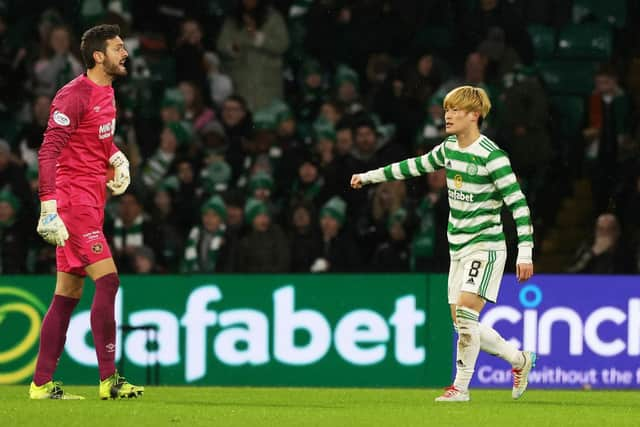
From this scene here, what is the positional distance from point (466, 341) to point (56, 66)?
8405mm

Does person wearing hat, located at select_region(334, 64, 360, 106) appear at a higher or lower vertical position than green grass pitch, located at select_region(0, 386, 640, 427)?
higher

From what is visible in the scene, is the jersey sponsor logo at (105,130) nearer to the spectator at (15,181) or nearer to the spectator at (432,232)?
the spectator at (432,232)

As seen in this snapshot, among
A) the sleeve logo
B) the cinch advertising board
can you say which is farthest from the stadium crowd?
the sleeve logo

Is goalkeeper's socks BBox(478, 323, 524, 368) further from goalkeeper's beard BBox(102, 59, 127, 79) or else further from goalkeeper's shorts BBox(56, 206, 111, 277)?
goalkeeper's beard BBox(102, 59, 127, 79)

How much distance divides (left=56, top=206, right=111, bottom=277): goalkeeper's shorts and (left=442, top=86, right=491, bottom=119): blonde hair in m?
2.25

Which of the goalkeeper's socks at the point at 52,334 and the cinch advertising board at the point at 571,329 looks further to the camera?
the cinch advertising board at the point at 571,329

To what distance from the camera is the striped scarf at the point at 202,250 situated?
14.6m

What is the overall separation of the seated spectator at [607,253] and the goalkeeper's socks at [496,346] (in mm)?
4334

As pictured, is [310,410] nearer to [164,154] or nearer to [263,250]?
[263,250]

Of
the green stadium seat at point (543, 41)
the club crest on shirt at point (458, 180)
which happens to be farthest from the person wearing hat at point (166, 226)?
the club crest on shirt at point (458, 180)

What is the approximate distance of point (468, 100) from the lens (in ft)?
31.2

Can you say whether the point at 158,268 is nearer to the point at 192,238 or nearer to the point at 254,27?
the point at 192,238

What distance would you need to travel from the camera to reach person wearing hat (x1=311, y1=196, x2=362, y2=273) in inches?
564

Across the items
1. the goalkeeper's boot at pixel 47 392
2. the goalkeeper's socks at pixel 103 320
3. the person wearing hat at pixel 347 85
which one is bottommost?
the goalkeeper's boot at pixel 47 392
